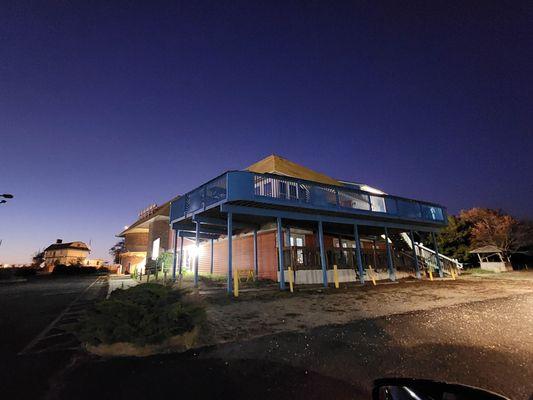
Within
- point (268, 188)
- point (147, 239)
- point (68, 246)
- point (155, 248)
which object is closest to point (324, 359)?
point (268, 188)

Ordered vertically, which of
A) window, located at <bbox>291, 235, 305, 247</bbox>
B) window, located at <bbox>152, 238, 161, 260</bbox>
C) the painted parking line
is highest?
window, located at <bbox>152, 238, 161, 260</bbox>

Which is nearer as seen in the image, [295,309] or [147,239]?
[295,309]

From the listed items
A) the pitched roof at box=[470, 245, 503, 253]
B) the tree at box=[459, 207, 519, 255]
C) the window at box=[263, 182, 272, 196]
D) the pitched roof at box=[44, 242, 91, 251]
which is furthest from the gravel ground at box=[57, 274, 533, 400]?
Answer: the pitched roof at box=[44, 242, 91, 251]

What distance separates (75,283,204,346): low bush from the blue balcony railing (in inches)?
265

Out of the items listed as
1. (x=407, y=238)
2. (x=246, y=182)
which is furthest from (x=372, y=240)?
(x=246, y=182)

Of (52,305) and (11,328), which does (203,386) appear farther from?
(52,305)

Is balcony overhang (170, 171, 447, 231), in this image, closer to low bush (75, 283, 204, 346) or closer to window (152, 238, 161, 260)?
A: low bush (75, 283, 204, 346)

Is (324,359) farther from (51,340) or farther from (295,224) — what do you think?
(295,224)

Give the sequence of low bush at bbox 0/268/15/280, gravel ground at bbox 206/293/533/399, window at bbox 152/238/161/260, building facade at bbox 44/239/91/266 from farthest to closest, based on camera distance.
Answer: building facade at bbox 44/239/91/266 → window at bbox 152/238/161/260 → low bush at bbox 0/268/15/280 → gravel ground at bbox 206/293/533/399

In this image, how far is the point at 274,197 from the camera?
12891 mm

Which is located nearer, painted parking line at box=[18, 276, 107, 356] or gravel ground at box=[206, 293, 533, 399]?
gravel ground at box=[206, 293, 533, 399]

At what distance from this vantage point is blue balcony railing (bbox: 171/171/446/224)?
1217 cm

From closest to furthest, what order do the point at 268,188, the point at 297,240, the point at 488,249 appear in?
the point at 268,188 < the point at 297,240 < the point at 488,249

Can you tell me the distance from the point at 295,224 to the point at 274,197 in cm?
536
